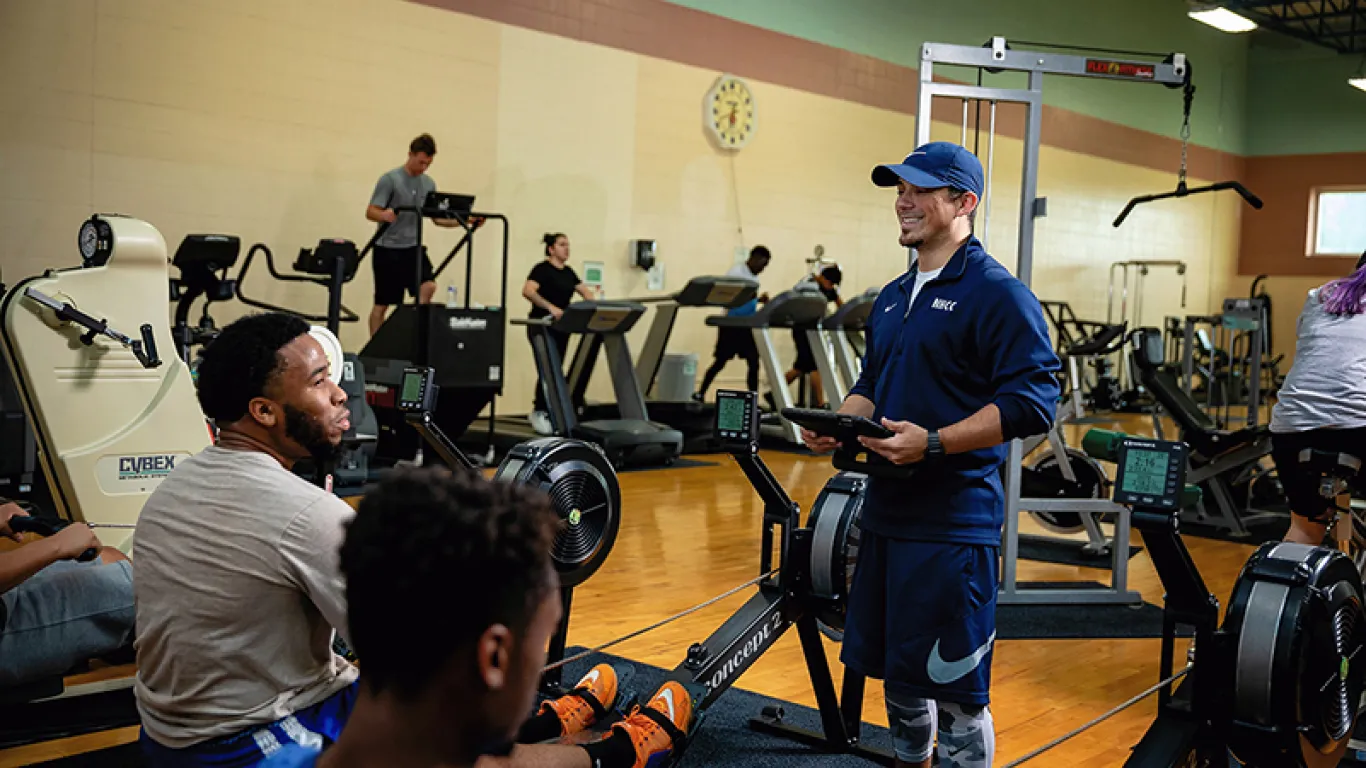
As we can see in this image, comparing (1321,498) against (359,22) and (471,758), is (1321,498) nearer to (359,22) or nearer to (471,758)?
(471,758)

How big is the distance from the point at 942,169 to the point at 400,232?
641 cm

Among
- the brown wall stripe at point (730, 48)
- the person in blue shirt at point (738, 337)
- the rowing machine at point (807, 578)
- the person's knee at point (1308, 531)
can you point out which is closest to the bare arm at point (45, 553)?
the rowing machine at point (807, 578)

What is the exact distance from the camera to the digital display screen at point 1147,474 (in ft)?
7.76

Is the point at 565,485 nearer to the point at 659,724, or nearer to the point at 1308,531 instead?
the point at 659,724

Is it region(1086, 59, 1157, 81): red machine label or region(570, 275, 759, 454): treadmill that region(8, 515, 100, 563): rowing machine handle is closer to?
region(1086, 59, 1157, 81): red machine label

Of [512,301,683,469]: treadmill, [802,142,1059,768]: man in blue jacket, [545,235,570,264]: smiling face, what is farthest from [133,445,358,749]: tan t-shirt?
[545,235,570,264]: smiling face

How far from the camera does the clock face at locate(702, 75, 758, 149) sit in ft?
36.1

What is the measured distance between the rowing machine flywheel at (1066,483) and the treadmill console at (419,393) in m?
3.20

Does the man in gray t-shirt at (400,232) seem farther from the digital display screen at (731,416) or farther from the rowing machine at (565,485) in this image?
the digital display screen at (731,416)

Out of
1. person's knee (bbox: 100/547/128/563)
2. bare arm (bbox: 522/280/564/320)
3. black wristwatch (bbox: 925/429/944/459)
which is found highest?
bare arm (bbox: 522/280/564/320)

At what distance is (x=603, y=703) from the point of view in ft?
7.73

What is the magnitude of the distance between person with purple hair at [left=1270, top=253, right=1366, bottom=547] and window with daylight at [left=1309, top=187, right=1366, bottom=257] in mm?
16077

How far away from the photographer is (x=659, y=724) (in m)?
2.06

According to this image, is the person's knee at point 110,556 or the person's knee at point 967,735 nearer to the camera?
the person's knee at point 967,735
